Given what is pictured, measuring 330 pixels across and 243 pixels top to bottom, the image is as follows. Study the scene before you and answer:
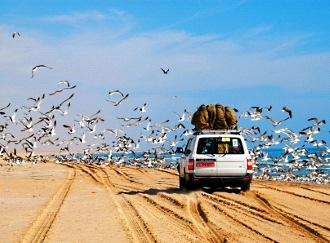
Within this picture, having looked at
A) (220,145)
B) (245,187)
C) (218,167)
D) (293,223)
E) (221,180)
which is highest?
(220,145)

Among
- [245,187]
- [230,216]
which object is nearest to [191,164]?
[245,187]

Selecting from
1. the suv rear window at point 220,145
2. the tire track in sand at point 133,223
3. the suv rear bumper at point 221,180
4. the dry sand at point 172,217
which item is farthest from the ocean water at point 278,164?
the tire track in sand at point 133,223

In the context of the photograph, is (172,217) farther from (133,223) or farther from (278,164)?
(278,164)

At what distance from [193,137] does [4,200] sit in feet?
19.4

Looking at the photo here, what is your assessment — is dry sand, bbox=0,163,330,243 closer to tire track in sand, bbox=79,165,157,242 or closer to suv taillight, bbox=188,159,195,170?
tire track in sand, bbox=79,165,157,242

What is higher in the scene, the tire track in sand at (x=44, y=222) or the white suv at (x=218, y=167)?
the white suv at (x=218, y=167)

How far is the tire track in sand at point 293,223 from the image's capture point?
40.4ft

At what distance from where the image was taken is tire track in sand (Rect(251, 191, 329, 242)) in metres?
12.3

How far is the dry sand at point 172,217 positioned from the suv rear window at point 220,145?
3.94 ft

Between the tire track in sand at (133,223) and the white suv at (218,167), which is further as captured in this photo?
the white suv at (218,167)

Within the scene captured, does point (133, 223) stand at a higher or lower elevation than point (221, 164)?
lower

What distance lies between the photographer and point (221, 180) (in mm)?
20188

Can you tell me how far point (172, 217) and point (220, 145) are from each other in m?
6.48

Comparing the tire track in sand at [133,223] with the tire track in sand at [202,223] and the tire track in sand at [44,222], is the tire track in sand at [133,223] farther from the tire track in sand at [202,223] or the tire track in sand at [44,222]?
the tire track in sand at [44,222]
